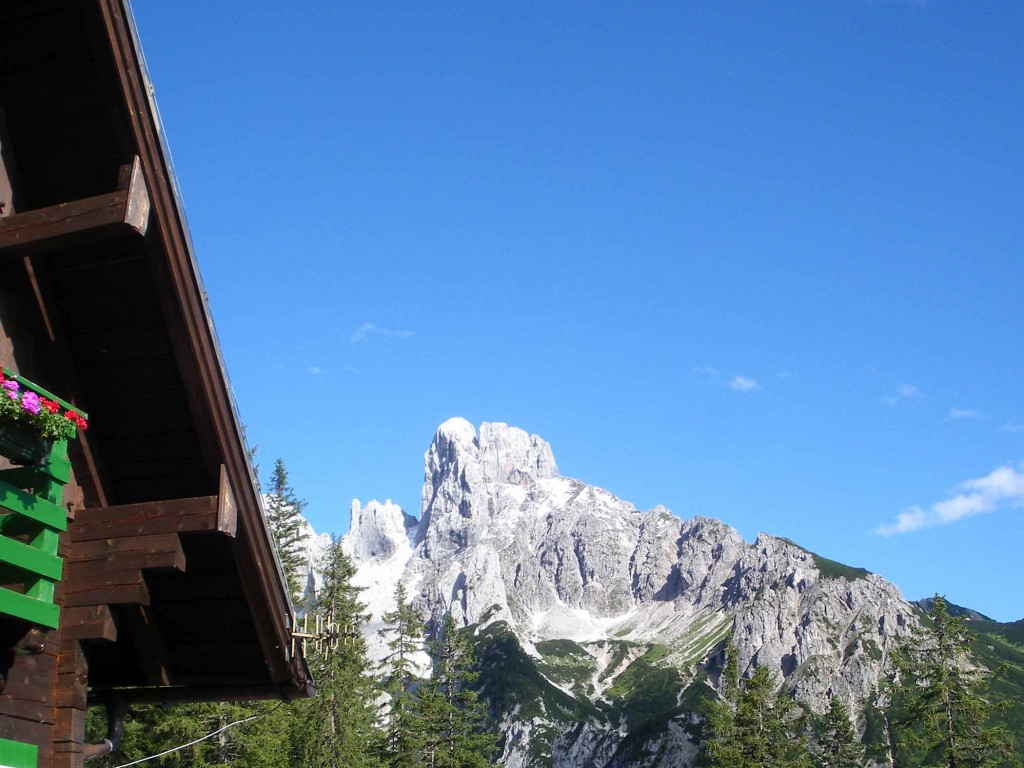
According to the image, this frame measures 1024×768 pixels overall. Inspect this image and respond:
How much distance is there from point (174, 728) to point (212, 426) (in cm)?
2255

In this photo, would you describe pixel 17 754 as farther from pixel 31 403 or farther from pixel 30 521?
pixel 31 403

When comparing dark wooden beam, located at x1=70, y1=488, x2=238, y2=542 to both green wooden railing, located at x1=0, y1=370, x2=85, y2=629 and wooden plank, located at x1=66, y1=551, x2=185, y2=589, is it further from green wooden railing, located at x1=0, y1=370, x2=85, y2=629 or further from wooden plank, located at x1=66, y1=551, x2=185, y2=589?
green wooden railing, located at x1=0, y1=370, x2=85, y2=629

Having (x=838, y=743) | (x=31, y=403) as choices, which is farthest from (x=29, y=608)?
(x=838, y=743)

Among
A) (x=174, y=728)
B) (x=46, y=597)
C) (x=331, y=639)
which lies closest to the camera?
(x=46, y=597)

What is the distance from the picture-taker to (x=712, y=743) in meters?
53.3

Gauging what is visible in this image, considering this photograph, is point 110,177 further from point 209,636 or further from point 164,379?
point 209,636

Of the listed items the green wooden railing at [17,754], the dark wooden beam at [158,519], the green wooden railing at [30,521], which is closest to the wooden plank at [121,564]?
the dark wooden beam at [158,519]

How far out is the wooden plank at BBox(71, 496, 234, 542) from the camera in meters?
7.50

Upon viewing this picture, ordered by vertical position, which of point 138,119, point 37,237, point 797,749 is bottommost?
point 797,749

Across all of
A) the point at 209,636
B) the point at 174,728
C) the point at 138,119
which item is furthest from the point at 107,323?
the point at 174,728

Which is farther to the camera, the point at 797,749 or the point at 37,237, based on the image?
the point at 797,749

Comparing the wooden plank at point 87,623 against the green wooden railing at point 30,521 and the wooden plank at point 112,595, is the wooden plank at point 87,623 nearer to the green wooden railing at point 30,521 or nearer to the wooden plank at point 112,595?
the wooden plank at point 112,595

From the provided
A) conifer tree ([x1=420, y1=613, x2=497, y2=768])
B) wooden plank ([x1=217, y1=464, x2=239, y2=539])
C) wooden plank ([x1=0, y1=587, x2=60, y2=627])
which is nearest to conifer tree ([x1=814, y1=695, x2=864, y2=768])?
conifer tree ([x1=420, y1=613, x2=497, y2=768])

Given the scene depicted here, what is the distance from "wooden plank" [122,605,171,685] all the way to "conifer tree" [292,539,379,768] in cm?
2887
